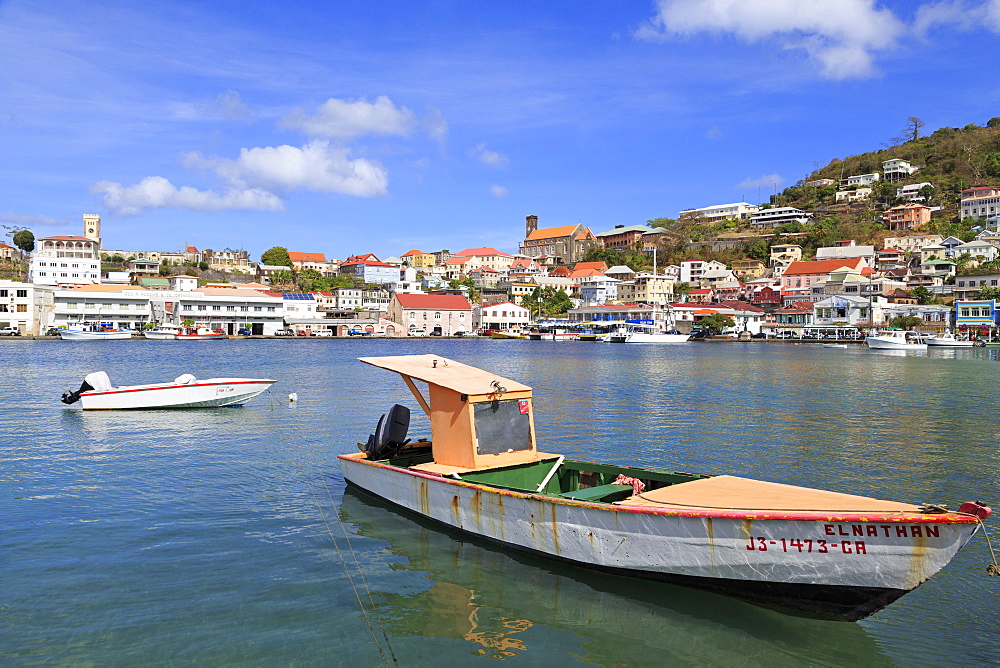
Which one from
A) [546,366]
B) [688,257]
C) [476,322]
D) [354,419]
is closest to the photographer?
[354,419]

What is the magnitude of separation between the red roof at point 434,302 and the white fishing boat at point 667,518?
108694 mm

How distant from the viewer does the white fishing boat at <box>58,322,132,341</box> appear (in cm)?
8750

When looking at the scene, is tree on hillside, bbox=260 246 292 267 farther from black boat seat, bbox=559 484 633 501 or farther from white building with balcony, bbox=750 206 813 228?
black boat seat, bbox=559 484 633 501

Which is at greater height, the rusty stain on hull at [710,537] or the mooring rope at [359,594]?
the rusty stain on hull at [710,537]

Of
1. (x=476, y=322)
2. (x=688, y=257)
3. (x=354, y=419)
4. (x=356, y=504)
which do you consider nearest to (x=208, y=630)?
(x=356, y=504)

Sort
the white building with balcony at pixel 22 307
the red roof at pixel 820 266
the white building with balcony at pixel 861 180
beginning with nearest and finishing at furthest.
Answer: the white building with balcony at pixel 22 307
the red roof at pixel 820 266
the white building with balcony at pixel 861 180

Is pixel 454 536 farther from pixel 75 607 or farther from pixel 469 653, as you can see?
pixel 75 607

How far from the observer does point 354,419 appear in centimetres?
2330

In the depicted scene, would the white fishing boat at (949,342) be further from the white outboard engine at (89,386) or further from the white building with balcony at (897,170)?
the white building with balcony at (897,170)

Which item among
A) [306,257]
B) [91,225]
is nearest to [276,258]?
[306,257]

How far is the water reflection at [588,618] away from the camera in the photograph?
7238 mm

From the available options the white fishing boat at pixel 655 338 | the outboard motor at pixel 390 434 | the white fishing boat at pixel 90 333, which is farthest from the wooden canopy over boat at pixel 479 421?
the white fishing boat at pixel 655 338

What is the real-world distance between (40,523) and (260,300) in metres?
101

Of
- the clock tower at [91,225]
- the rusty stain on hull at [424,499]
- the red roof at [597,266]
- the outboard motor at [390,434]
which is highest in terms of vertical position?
the clock tower at [91,225]
